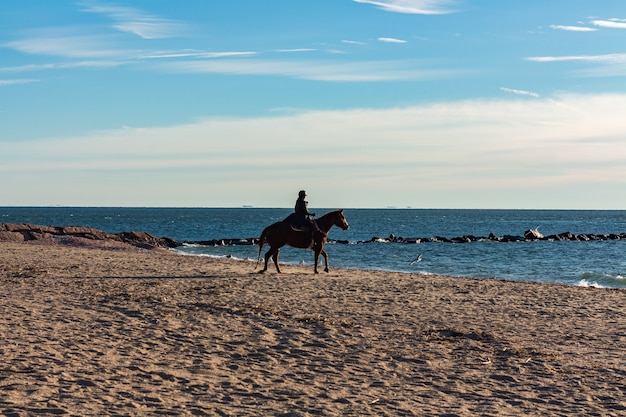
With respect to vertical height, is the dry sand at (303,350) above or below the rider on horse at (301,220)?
below

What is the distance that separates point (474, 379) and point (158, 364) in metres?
4.51

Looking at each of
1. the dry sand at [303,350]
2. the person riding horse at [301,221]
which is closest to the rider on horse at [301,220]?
the person riding horse at [301,221]

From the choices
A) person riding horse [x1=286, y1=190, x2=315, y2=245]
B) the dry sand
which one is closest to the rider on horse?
person riding horse [x1=286, y1=190, x2=315, y2=245]

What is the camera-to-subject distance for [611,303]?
18.1 m

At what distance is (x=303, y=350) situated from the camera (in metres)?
11.7

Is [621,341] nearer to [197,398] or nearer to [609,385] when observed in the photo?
[609,385]

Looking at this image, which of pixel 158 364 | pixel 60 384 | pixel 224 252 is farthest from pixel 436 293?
pixel 224 252

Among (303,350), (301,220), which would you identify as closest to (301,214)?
(301,220)

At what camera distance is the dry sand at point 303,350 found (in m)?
8.77

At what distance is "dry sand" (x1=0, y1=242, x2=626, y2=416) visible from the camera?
8773mm

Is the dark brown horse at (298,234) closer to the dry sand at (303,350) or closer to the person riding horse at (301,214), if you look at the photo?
the person riding horse at (301,214)

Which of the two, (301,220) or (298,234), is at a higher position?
(301,220)

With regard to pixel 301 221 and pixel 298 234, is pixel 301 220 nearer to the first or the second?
pixel 301 221

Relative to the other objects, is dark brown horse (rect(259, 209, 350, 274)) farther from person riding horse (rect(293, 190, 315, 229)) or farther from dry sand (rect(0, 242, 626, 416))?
dry sand (rect(0, 242, 626, 416))
